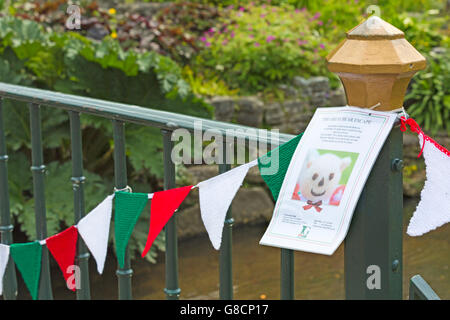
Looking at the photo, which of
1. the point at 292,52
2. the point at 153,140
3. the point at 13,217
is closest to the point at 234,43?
the point at 292,52

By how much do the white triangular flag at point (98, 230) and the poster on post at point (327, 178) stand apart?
2.02 feet

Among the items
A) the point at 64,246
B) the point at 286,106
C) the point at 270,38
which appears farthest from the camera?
the point at 270,38

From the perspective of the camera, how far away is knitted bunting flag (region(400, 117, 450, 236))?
1249 mm

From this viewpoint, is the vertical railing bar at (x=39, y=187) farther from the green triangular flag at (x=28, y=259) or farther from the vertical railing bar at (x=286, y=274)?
the vertical railing bar at (x=286, y=274)

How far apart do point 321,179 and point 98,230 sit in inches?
29.0

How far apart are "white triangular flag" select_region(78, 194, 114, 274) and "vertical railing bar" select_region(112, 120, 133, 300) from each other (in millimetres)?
70

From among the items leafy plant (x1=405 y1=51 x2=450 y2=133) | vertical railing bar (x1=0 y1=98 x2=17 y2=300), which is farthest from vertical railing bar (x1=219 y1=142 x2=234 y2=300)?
leafy plant (x1=405 y1=51 x2=450 y2=133)

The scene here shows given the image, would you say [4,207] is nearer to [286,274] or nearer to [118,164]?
[118,164]

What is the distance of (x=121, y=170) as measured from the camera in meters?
1.78

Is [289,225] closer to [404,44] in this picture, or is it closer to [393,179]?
[393,179]

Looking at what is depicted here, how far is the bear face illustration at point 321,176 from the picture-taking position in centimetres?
125

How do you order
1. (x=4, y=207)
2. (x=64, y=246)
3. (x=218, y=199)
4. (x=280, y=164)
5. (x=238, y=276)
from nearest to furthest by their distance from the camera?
(x=280, y=164) → (x=218, y=199) → (x=64, y=246) → (x=4, y=207) → (x=238, y=276)

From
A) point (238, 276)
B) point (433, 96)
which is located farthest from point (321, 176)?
point (433, 96)

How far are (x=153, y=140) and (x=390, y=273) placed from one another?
11.4 feet
